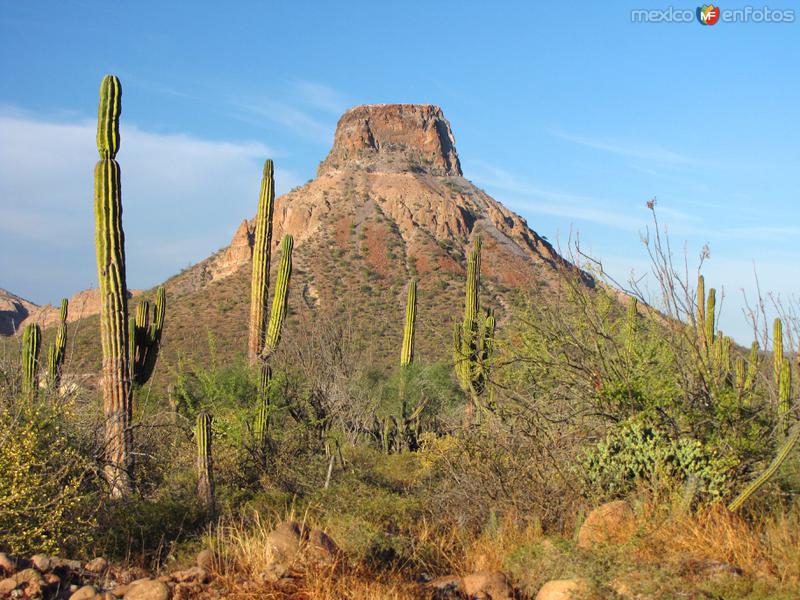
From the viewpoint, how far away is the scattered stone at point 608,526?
7.32m

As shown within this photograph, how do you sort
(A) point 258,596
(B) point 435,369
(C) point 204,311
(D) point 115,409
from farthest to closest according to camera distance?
(C) point 204,311
(B) point 435,369
(D) point 115,409
(A) point 258,596

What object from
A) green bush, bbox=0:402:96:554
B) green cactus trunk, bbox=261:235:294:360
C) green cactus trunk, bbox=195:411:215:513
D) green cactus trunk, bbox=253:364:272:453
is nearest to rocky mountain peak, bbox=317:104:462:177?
green cactus trunk, bbox=261:235:294:360

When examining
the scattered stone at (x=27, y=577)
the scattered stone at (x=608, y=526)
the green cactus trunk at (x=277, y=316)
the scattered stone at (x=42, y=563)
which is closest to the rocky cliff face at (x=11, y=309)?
the green cactus trunk at (x=277, y=316)

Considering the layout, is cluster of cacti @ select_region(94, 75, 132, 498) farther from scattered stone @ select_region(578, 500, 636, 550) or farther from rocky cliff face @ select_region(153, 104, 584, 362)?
rocky cliff face @ select_region(153, 104, 584, 362)

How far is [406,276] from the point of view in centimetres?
4953

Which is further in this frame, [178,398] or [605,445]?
[178,398]

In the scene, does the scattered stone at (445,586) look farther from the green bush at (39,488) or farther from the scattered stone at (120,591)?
the green bush at (39,488)

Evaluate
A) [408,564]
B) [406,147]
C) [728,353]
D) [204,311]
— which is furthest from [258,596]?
[406,147]

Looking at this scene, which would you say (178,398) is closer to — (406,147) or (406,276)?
(406,276)

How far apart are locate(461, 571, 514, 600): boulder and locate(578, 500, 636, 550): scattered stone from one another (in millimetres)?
864

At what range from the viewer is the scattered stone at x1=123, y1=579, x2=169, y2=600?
6133mm

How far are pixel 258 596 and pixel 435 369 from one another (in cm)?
1799

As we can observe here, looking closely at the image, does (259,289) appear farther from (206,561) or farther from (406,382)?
(206,561)

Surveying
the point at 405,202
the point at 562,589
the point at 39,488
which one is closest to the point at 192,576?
the point at 39,488
